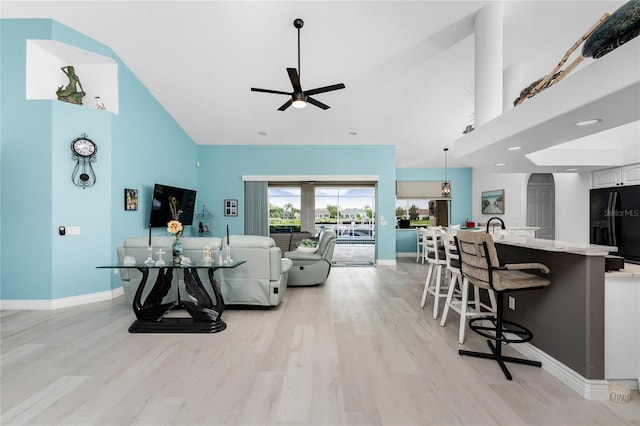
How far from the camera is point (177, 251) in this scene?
3.21m

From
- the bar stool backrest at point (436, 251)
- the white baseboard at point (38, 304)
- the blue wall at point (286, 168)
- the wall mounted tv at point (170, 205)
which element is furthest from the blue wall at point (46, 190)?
the bar stool backrest at point (436, 251)

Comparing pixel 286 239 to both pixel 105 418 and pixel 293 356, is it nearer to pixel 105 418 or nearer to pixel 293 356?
pixel 293 356

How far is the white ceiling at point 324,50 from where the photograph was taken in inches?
131

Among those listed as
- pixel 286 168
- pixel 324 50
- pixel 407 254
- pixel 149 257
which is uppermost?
pixel 324 50

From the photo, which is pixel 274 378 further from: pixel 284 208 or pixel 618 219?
pixel 284 208

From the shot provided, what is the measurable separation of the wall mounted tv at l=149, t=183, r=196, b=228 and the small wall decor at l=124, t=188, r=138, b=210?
0.39m

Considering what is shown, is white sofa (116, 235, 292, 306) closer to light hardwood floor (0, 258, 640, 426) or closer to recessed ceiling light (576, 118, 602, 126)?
light hardwood floor (0, 258, 640, 426)

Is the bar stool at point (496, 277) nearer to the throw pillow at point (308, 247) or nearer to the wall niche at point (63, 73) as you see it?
the throw pillow at point (308, 247)

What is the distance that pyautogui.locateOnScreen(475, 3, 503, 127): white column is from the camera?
293 cm

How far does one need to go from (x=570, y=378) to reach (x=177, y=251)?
3723mm

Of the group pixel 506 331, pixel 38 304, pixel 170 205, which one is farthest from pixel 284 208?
pixel 506 331

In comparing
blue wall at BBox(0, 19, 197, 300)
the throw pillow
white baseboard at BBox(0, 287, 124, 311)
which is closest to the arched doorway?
the throw pillow

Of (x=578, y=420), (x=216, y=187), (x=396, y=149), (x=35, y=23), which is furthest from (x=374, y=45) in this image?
(x=216, y=187)

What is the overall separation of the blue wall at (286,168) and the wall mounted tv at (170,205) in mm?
768
